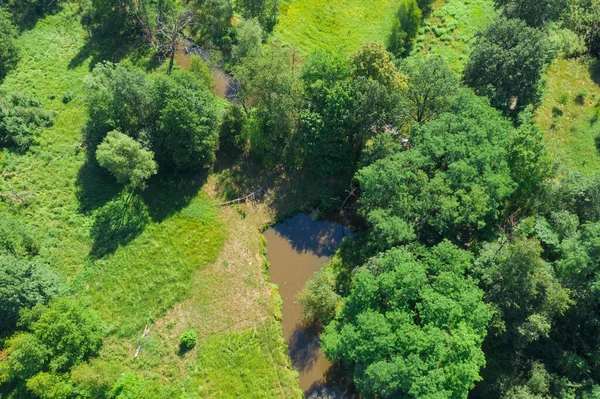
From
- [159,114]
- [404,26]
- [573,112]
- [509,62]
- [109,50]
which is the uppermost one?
[509,62]

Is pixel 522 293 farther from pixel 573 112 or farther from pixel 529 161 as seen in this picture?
pixel 573 112

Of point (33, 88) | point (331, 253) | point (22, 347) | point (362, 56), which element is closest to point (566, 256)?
point (331, 253)

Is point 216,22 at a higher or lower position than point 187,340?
higher

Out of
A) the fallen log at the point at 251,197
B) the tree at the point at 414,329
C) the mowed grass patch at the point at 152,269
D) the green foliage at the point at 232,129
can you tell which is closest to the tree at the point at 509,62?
the tree at the point at 414,329

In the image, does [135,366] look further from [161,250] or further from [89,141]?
[89,141]

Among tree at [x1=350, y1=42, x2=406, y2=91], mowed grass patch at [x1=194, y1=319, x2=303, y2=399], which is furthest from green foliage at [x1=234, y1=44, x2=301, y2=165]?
mowed grass patch at [x1=194, y1=319, x2=303, y2=399]

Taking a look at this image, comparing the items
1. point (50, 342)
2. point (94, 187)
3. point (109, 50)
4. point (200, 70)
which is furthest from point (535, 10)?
point (50, 342)

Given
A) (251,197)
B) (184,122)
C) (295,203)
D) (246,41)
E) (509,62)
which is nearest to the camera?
(509,62)
